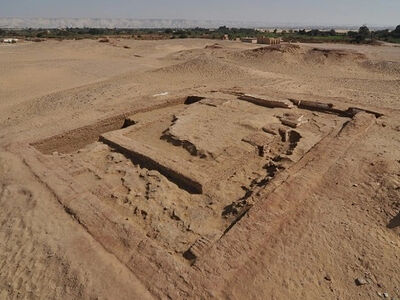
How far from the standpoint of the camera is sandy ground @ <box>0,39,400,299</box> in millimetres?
3078

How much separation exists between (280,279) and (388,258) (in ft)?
3.97

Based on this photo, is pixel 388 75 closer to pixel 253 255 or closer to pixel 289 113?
pixel 289 113

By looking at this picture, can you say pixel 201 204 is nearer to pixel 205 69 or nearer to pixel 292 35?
pixel 205 69

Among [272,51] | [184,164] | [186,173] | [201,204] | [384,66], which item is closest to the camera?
[201,204]

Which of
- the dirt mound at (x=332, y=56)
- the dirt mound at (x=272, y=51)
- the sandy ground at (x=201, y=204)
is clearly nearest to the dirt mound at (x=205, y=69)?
the dirt mound at (x=272, y=51)

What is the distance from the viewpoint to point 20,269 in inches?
131

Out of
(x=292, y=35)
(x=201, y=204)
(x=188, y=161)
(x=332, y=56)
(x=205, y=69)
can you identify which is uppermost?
(x=292, y=35)

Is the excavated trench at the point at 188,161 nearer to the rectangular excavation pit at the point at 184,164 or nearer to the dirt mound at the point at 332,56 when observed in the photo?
the rectangular excavation pit at the point at 184,164

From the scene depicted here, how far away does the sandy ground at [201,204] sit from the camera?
10.1ft

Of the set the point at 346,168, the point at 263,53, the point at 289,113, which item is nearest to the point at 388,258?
the point at 346,168

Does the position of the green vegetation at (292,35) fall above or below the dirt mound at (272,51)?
above

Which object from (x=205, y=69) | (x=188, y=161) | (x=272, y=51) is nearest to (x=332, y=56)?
(x=272, y=51)

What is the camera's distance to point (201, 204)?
447 centimetres

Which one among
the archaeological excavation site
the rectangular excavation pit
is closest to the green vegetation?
the archaeological excavation site
